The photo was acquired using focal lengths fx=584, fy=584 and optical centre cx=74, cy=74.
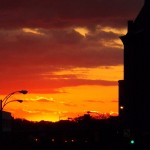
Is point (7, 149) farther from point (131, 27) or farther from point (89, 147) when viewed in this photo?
point (131, 27)

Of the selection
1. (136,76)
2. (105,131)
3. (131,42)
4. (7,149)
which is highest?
(131,42)

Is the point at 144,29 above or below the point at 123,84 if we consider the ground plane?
above

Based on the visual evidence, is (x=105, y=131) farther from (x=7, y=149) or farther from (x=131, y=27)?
(x=7, y=149)

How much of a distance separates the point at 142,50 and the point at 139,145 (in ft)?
95.2

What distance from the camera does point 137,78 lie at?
12006cm

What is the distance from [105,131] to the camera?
136 m

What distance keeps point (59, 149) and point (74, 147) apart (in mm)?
3158

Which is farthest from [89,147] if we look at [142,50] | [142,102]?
[142,50]

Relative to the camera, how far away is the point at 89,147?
4584 inches

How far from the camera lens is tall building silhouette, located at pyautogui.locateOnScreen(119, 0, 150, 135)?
11244 centimetres

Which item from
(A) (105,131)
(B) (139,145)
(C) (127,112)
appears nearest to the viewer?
(B) (139,145)

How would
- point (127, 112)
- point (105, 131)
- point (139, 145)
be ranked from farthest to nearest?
point (105, 131) → point (127, 112) → point (139, 145)

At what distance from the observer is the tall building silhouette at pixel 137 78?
112444 mm

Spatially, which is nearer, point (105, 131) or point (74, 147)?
point (74, 147)
